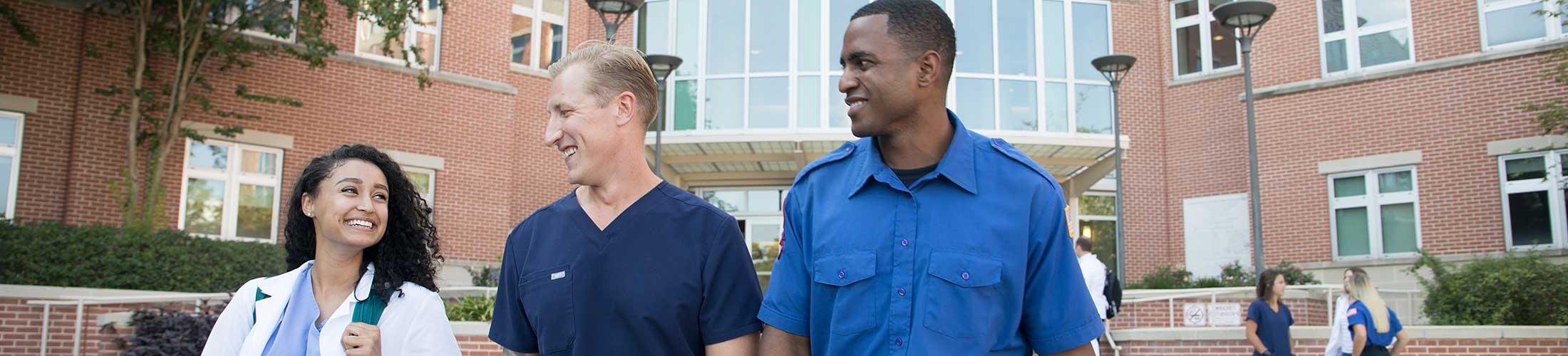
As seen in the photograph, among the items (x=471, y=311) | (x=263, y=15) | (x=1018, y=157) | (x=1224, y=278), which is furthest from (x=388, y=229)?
(x=1224, y=278)

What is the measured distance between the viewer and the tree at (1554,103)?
54.4 ft

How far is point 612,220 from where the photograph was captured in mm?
3281

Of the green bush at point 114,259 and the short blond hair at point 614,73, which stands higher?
the short blond hair at point 614,73

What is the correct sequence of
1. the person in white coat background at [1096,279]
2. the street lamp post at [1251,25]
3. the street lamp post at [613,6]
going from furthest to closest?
1. the street lamp post at [1251,25]
2. the street lamp post at [613,6]
3. the person in white coat background at [1096,279]

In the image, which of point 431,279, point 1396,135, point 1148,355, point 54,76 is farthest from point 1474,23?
point 54,76

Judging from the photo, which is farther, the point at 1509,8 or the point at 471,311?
the point at 1509,8

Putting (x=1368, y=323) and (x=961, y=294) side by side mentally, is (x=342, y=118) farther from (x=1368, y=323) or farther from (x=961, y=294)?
(x=961, y=294)

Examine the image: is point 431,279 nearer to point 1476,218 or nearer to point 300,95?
point 300,95

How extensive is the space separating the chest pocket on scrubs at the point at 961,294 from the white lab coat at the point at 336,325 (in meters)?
1.48

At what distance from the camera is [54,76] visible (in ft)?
53.0

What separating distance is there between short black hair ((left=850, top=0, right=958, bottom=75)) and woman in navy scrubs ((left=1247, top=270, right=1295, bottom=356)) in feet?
27.8

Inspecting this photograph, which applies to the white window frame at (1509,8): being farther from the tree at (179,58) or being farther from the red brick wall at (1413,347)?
the tree at (179,58)

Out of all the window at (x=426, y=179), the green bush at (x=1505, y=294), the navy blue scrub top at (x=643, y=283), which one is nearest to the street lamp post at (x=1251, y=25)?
the green bush at (x=1505, y=294)

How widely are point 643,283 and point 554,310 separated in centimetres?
26
